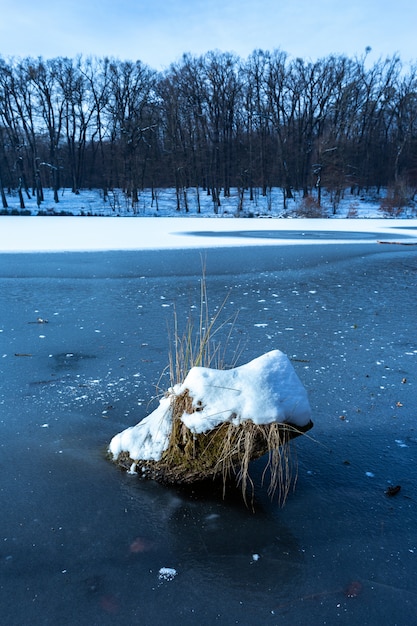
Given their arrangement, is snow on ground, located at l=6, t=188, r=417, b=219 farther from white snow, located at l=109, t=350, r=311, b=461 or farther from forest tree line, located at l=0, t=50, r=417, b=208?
white snow, located at l=109, t=350, r=311, b=461

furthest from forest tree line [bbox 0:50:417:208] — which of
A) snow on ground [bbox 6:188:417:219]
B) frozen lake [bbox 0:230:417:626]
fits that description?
frozen lake [bbox 0:230:417:626]

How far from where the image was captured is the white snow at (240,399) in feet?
9.25

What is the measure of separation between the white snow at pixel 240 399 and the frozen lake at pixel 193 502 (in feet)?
1.09

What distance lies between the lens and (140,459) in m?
3.32

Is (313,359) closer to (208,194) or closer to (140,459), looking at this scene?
(140,459)

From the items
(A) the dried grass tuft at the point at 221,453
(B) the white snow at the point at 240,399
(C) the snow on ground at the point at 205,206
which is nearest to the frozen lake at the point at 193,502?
(A) the dried grass tuft at the point at 221,453

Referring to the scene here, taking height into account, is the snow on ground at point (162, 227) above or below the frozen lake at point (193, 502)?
above

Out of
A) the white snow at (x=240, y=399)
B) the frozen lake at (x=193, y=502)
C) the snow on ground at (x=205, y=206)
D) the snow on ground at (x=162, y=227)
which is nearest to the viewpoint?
the frozen lake at (x=193, y=502)

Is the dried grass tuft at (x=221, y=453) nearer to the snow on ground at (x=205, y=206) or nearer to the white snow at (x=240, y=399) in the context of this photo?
the white snow at (x=240, y=399)

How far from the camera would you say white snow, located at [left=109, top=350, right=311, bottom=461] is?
2.82 metres

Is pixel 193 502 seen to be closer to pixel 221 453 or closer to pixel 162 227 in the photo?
pixel 221 453

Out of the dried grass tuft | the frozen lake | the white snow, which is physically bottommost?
the frozen lake

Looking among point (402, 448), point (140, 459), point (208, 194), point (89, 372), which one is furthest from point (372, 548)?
point (208, 194)

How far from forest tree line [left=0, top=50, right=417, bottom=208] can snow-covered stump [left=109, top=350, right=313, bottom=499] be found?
42.8 meters
